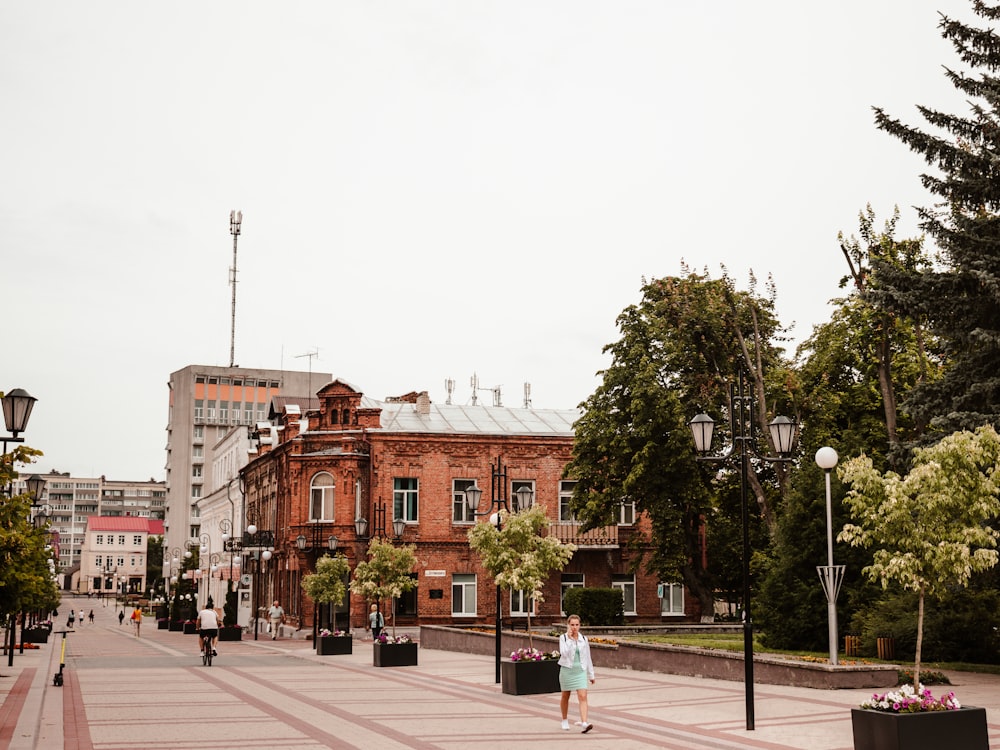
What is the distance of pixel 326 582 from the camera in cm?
4100

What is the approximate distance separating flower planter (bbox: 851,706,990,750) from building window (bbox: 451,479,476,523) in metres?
36.4

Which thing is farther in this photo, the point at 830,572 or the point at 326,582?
the point at 326,582

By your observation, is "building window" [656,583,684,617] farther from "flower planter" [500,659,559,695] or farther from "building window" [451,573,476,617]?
"flower planter" [500,659,559,695]

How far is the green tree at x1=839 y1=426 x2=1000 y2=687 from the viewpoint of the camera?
13516mm

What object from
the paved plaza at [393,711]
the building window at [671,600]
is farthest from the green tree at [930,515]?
the building window at [671,600]

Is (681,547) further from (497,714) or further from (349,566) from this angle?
(497,714)

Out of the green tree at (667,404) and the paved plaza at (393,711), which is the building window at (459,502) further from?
the paved plaza at (393,711)

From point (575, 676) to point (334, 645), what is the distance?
2056 centimetres

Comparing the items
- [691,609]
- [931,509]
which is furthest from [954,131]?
[691,609]

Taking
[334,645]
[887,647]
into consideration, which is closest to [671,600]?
[334,645]

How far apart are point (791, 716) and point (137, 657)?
1040 inches

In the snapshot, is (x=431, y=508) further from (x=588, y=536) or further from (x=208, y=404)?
(x=208, y=404)

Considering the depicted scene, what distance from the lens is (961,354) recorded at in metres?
23.7

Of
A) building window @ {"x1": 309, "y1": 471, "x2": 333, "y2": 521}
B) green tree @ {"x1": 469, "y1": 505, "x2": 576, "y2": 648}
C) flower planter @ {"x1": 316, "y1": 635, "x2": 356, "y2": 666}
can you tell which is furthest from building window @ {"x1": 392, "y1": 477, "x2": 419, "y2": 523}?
green tree @ {"x1": 469, "y1": 505, "x2": 576, "y2": 648}
